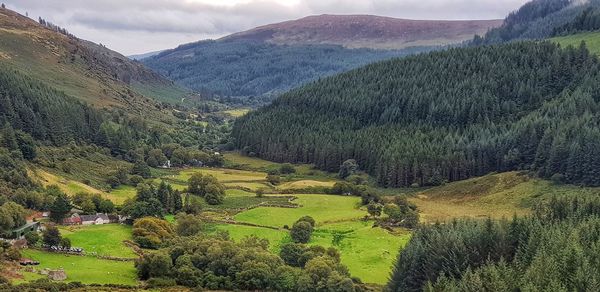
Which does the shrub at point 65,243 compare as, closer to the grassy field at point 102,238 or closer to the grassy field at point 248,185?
the grassy field at point 102,238

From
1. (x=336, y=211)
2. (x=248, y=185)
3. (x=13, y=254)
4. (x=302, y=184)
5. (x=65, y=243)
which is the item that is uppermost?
(x=13, y=254)

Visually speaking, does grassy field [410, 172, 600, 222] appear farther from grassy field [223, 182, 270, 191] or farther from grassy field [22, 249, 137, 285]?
grassy field [22, 249, 137, 285]

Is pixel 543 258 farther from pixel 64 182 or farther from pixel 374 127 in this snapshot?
pixel 374 127

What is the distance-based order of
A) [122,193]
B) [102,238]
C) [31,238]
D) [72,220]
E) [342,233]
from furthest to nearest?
1. [122,193]
2. [342,233]
3. [72,220]
4. [102,238]
5. [31,238]

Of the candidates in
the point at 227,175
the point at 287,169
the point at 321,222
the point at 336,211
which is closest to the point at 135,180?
the point at 227,175

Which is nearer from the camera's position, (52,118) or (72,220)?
(72,220)

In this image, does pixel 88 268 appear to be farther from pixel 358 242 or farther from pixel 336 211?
pixel 336 211

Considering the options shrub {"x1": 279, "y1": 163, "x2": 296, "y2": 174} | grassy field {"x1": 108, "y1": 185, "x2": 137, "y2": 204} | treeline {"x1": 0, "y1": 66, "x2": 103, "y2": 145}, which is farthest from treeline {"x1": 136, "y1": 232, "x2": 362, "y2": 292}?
shrub {"x1": 279, "y1": 163, "x2": 296, "y2": 174}
